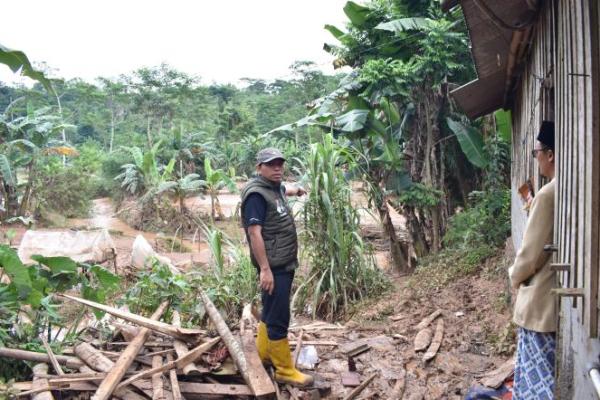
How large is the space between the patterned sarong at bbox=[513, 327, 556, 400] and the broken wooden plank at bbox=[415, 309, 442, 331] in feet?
9.77

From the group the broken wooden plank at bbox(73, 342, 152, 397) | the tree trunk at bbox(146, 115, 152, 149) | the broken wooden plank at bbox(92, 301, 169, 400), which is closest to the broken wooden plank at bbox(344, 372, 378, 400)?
the broken wooden plank at bbox(73, 342, 152, 397)

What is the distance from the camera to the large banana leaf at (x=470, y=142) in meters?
8.65

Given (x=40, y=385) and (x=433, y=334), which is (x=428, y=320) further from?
(x=40, y=385)

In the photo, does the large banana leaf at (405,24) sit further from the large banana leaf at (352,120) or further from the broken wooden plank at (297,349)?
the broken wooden plank at (297,349)

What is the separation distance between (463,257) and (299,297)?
2.73 meters

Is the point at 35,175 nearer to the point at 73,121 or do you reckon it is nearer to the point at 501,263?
the point at 501,263

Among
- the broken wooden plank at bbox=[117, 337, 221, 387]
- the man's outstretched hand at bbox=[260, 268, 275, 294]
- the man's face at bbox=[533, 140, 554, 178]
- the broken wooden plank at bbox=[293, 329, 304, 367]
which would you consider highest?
the man's face at bbox=[533, 140, 554, 178]

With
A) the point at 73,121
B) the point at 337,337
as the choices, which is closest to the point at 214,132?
the point at 73,121

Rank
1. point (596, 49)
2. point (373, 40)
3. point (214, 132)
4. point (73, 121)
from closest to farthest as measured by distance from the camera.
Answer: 1. point (596, 49)
2. point (373, 40)
3. point (214, 132)
4. point (73, 121)

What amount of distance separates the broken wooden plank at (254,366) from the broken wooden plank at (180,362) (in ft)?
0.99

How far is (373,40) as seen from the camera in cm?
996

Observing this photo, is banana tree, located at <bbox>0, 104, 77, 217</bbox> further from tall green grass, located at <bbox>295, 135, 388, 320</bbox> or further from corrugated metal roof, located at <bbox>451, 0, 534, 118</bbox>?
corrugated metal roof, located at <bbox>451, 0, 534, 118</bbox>

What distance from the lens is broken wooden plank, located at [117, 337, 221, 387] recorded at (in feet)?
12.2

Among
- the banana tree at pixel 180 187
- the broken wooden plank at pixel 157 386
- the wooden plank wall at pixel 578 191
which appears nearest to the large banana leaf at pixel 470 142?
the wooden plank wall at pixel 578 191
